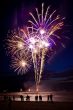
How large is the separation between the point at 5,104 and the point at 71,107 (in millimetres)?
9173

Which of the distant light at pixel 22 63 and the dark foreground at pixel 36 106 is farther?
the distant light at pixel 22 63

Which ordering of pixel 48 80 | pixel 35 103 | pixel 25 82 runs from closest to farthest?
pixel 35 103
pixel 25 82
pixel 48 80

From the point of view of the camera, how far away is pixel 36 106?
33031 mm

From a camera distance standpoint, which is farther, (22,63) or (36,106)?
(22,63)

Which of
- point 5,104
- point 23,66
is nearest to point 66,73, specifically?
point 23,66

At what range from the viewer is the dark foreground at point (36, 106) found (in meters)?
30.9

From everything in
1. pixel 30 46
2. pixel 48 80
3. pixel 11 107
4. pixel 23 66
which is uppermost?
pixel 30 46

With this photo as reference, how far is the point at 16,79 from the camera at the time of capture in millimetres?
136875

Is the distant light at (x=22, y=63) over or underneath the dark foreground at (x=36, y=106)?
over

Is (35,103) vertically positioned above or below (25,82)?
above

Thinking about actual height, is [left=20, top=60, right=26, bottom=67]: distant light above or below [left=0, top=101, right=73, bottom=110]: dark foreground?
above

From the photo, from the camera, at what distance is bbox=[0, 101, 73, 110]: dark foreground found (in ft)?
101

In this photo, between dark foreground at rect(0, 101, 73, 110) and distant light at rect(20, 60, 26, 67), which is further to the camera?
distant light at rect(20, 60, 26, 67)

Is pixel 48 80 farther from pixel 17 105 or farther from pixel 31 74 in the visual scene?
pixel 17 105
